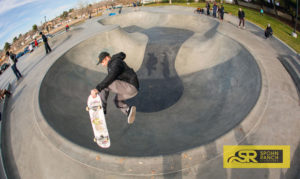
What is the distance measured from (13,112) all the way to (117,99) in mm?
5377

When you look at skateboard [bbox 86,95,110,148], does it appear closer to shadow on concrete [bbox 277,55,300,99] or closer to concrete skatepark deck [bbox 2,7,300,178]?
concrete skatepark deck [bbox 2,7,300,178]

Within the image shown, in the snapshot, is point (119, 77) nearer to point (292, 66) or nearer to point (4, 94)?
point (4, 94)

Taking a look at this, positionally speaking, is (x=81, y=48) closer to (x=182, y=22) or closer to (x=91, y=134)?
(x=91, y=134)

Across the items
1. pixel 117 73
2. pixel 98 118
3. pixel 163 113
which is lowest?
pixel 163 113

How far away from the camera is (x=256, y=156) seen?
4.25 meters

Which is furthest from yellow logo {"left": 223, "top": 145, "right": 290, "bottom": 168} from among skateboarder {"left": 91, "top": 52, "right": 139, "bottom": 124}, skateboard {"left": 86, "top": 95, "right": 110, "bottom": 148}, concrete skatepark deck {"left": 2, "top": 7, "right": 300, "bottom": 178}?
skateboard {"left": 86, "top": 95, "right": 110, "bottom": 148}

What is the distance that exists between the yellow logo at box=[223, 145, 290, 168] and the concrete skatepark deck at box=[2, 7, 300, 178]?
0.14 meters

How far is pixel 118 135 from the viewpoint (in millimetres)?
6156

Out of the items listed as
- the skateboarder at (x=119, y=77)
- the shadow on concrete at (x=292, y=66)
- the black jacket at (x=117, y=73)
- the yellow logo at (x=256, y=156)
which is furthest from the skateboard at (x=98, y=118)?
the shadow on concrete at (x=292, y=66)

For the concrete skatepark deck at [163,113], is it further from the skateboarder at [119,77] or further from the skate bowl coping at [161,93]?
the skateboarder at [119,77]

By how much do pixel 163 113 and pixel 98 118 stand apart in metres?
3.76

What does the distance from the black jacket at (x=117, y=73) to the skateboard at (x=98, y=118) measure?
64 centimetres

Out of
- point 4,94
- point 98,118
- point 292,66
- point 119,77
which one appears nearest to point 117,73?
point 119,77

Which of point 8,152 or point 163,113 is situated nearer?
point 8,152
